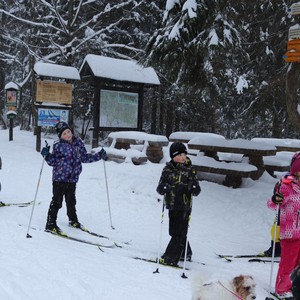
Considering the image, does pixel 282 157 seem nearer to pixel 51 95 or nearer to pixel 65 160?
pixel 65 160

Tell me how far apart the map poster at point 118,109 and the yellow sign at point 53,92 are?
1.38m

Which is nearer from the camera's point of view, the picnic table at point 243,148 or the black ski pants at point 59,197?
the black ski pants at point 59,197

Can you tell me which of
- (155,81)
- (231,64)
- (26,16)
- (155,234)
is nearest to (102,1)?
(26,16)

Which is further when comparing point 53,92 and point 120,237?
point 53,92

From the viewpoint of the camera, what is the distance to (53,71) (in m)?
14.7

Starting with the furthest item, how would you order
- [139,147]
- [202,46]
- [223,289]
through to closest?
[139,147]
[202,46]
[223,289]

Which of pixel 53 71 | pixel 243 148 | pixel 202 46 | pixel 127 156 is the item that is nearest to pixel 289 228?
pixel 202 46

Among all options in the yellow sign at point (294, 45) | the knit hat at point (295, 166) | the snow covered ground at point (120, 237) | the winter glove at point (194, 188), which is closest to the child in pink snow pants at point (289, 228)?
the knit hat at point (295, 166)

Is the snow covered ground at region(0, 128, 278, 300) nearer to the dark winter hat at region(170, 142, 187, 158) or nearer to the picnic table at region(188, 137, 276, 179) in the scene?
the picnic table at region(188, 137, 276, 179)

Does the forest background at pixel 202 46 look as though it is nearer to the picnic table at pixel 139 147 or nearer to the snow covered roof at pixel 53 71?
the picnic table at pixel 139 147

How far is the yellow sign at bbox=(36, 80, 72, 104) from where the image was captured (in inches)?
567

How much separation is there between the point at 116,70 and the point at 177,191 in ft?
35.9

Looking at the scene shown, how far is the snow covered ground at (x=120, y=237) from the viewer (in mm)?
4289

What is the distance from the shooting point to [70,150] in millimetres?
6754
